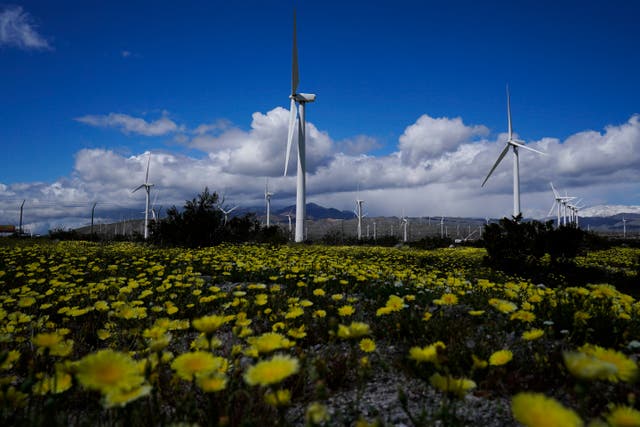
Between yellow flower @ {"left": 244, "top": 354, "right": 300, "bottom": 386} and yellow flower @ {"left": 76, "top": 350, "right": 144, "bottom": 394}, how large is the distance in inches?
14.7

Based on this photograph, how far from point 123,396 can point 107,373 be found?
0.11m

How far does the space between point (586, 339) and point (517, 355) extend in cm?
53

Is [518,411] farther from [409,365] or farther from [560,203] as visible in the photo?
[560,203]

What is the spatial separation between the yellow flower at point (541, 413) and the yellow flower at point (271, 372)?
67 cm

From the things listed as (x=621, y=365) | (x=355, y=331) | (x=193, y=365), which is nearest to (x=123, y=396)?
(x=193, y=365)

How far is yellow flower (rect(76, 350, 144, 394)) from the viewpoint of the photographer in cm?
118

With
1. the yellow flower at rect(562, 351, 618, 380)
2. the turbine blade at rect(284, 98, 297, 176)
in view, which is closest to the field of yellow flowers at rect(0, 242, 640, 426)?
the yellow flower at rect(562, 351, 618, 380)

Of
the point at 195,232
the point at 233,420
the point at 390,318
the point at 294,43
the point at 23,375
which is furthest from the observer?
the point at 294,43

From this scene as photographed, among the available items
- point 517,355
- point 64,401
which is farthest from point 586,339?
point 64,401

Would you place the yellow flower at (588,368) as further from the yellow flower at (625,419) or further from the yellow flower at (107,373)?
the yellow flower at (107,373)

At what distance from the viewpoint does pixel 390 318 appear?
12.0 ft

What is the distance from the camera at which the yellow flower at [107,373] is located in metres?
1.18

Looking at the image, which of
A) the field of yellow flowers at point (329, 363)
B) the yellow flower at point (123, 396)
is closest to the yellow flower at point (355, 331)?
the field of yellow flowers at point (329, 363)

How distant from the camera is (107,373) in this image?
126cm
